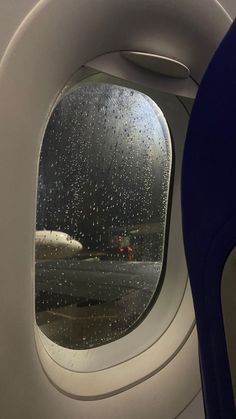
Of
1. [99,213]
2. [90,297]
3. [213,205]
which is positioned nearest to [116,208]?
[99,213]

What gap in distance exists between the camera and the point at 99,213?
3.22ft

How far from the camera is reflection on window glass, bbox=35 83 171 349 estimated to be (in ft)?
2.81

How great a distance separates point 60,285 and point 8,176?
309 mm

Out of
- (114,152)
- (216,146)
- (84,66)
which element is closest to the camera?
(216,146)

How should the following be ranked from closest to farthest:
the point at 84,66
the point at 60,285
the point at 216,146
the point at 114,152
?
the point at 216,146 < the point at 84,66 < the point at 60,285 < the point at 114,152

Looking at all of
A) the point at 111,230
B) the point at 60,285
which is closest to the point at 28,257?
the point at 60,285

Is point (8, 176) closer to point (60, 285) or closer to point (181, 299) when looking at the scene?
point (60, 285)

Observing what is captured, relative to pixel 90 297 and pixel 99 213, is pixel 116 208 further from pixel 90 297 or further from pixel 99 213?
pixel 90 297

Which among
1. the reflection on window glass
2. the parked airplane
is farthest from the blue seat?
the reflection on window glass

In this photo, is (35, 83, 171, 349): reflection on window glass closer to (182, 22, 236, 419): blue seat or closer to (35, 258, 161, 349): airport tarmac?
(35, 258, 161, 349): airport tarmac

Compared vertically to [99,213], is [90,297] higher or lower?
lower

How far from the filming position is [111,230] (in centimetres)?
101

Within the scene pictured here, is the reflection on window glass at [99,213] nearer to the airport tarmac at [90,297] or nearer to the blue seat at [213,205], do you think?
the airport tarmac at [90,297]

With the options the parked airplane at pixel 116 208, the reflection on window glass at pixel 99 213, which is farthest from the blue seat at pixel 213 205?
the reflection on window glass at pixel 99 213
